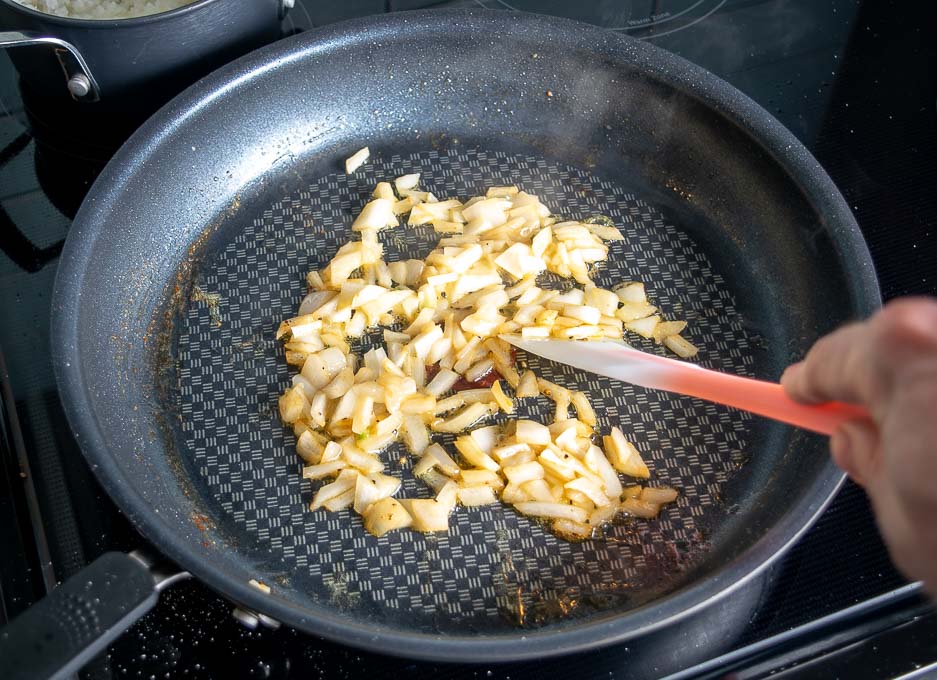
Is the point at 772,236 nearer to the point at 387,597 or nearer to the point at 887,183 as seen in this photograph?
the point at 887,183

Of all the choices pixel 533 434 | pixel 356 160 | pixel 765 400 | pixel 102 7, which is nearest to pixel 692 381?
pixel 765 400

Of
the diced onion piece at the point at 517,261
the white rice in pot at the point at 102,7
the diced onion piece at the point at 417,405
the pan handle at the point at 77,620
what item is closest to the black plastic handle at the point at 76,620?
the pan handle at the point at 77,620

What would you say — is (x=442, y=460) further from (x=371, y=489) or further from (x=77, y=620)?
(x=77, y=620)

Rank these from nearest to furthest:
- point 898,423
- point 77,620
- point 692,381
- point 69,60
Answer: point 898,423 < point 77,620 < point 692,381 < point 69,60

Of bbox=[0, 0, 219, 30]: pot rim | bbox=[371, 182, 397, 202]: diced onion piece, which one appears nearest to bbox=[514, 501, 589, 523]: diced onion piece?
bbox=[371, 182, 397, 202]: diced onion piece

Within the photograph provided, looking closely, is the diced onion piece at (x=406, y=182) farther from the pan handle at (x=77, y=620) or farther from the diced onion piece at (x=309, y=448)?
the pan handle at (x=77, y=620)

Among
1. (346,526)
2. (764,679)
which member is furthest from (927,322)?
(346,526)

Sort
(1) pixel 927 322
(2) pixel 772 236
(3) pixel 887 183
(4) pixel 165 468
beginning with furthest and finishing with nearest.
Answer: (3) pixel 887 183, (2) pixel 772 236, (4) pixel 165 468, (1) pixel 927 322
